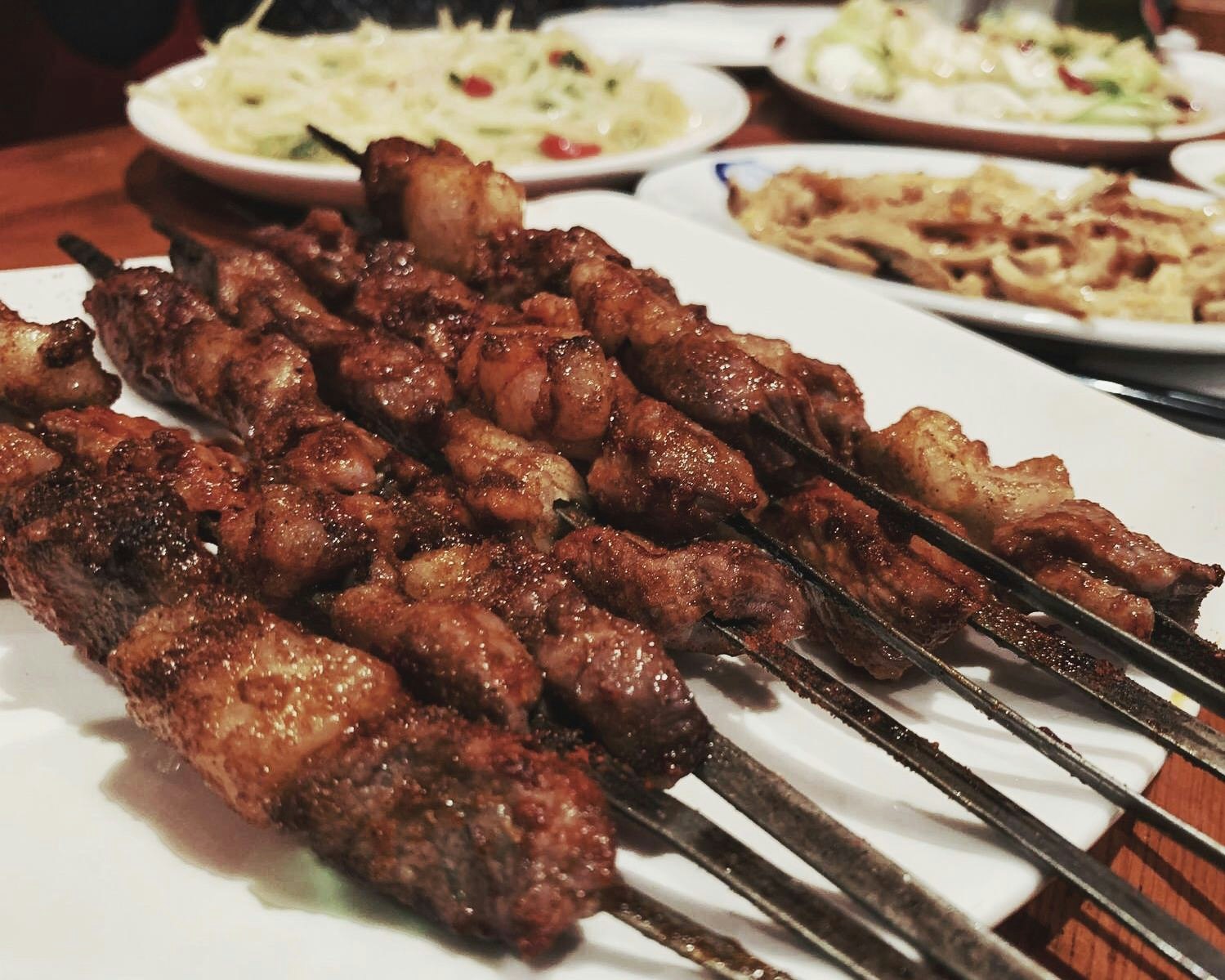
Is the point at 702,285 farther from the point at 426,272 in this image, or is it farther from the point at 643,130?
the point at 643,130

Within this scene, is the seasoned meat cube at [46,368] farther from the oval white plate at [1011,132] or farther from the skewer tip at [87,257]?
the oval white plate at [1011,132]

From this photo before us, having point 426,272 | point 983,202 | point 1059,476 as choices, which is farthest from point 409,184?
point 983,202

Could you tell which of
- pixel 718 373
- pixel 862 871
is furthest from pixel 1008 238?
pixel 862 871

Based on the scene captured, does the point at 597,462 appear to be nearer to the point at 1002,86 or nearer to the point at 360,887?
the point at 360,887

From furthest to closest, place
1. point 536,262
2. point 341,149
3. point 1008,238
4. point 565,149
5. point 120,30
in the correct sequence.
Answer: point 120,30 < point 565,149 < point 1008,238 < point 341,149 < point 536,262

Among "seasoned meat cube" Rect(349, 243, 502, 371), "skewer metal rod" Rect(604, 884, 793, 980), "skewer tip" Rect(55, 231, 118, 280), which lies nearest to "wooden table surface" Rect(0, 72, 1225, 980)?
"skewer metal rod" Rect(604, 884, 793, 980)

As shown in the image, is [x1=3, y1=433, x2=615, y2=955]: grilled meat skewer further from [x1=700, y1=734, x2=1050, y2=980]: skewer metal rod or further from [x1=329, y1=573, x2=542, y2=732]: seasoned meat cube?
[x1=700, y1=734, x2=1050, y2=980]: skewer metal rod
